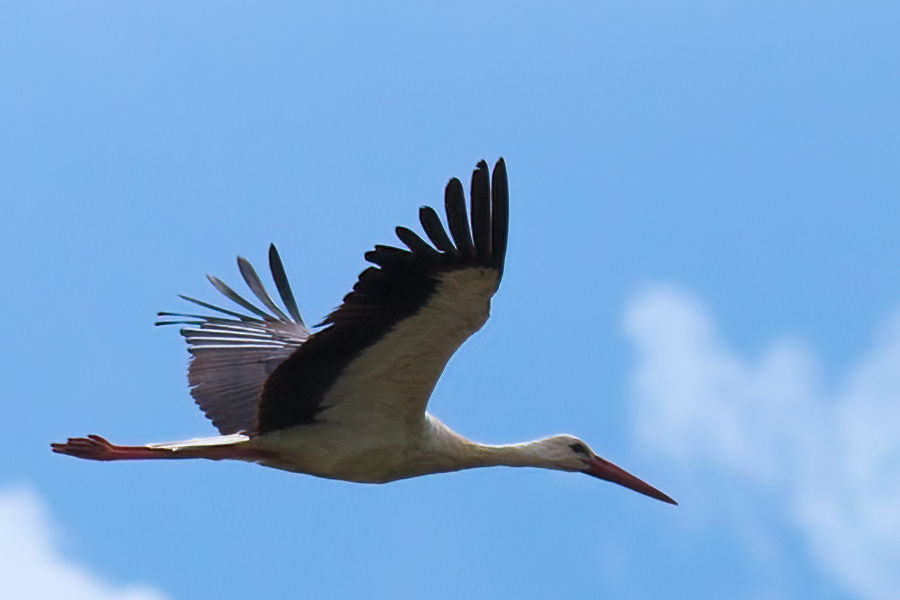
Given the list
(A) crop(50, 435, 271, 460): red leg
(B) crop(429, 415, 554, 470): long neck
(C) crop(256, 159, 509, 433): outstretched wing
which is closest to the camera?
(C) crop(256, 159, 509, 433): outstretched wing

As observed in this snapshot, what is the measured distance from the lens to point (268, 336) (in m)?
10.5

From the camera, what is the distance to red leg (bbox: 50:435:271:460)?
855 centimetres

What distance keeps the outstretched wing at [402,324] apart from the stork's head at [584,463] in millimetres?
1394

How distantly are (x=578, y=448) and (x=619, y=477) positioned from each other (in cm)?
48

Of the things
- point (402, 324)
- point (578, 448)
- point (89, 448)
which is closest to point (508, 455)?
point (578, 448)

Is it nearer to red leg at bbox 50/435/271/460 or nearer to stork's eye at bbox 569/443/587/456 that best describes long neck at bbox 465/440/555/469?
stork's eye at bbox 569/443/587/456

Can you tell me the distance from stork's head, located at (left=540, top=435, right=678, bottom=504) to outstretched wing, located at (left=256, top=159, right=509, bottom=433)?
4.57 feet

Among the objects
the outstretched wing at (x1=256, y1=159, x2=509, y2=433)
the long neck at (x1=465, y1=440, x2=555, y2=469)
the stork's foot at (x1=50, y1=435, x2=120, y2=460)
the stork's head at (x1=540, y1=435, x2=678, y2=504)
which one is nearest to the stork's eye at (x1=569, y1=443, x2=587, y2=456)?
the stork's head at (x1=540, y1=435, x2=678, y2=504)

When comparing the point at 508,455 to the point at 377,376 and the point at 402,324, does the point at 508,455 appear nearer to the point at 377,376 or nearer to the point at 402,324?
the point at 377,376

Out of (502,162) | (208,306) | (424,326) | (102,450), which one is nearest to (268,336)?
(208,306)

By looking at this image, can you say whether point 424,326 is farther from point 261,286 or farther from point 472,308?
point 261,286

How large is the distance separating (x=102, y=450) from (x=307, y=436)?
1171 millimetres

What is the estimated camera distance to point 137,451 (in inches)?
338

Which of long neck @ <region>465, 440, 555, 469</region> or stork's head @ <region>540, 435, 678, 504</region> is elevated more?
stork's head @ <region>540, 435, 678, 504</region>
